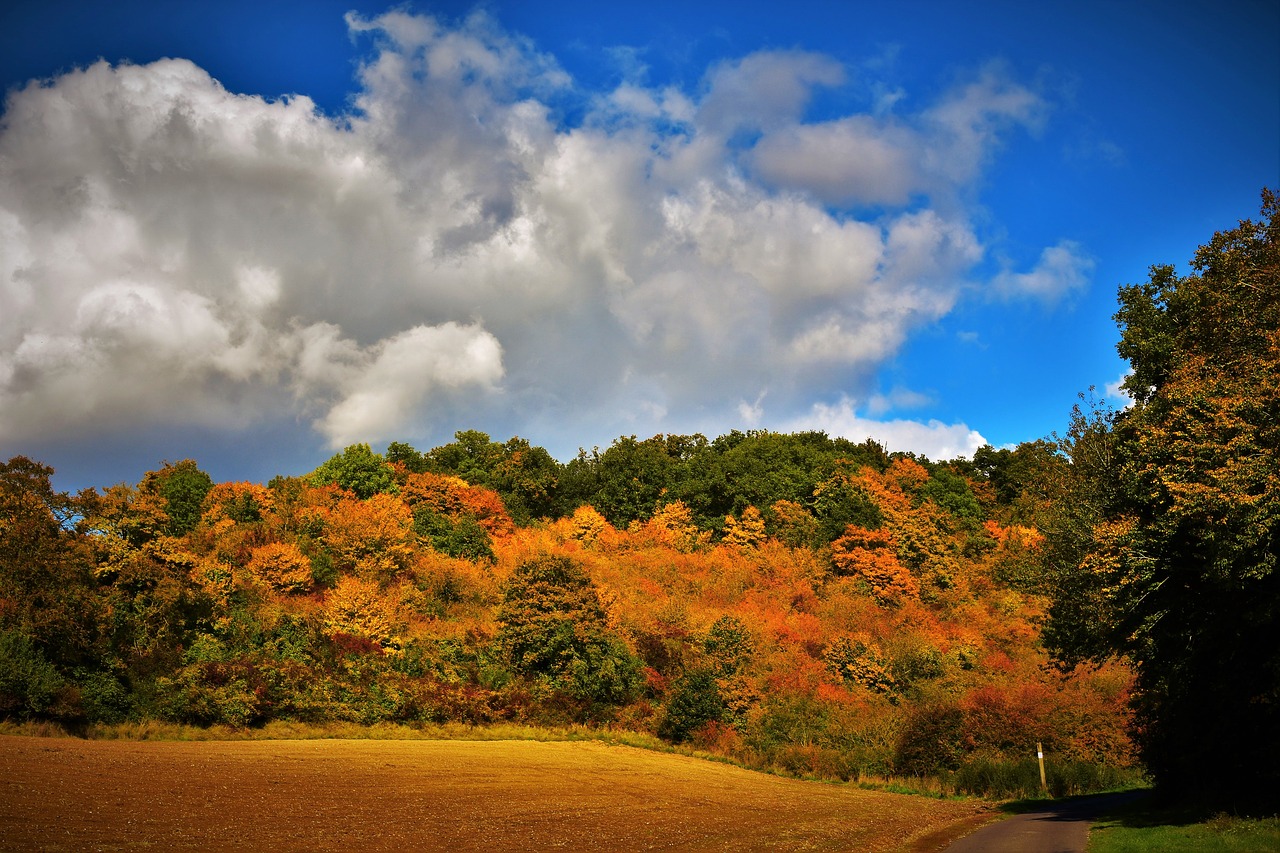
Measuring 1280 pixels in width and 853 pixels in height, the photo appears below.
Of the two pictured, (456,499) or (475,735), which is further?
(456,499)

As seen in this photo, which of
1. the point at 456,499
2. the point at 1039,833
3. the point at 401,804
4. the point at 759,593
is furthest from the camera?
the point at 456,499

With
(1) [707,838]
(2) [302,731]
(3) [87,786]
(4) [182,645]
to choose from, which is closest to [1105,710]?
(1) [707,838]

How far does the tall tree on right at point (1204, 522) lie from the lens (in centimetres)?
2112

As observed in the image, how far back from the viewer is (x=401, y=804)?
2809cm

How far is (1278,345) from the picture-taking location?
21.1 meters

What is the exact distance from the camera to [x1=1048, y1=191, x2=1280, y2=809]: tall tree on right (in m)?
21.1

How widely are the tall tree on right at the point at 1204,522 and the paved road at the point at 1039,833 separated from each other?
3935 mm

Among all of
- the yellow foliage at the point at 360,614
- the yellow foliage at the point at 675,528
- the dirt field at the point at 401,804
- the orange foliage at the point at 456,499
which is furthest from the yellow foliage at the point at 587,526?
the dirt field at the point at 401,804

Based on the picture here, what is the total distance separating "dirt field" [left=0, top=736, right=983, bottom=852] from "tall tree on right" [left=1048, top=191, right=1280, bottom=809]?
340 inches

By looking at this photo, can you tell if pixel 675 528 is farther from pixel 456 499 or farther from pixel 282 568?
pixel 282 568

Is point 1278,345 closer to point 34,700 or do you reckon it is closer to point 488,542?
point 34,700

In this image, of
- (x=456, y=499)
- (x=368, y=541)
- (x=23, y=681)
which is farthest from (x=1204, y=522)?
(x=456, y=499)

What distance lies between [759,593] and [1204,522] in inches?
2269

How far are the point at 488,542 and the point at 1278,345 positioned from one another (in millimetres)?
71553
